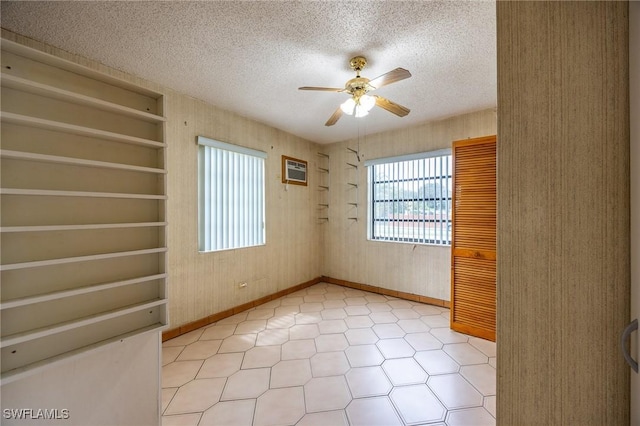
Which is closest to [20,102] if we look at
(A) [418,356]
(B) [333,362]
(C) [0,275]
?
(C) [0,275]

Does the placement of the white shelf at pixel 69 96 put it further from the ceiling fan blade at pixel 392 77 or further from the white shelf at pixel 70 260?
the ceiling fan blade at pixel 392 77

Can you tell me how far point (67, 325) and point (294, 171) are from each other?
10.6 ft

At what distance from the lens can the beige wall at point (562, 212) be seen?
0.71 m

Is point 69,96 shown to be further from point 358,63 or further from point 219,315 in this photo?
point 219,315

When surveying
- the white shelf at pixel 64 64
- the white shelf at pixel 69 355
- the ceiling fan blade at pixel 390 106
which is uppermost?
the ceiling fan blade at pixel 390 106

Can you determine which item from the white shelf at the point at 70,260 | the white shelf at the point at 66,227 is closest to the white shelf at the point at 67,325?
the white shelf at the point at 70,260

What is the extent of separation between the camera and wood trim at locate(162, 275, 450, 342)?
2.58 meters

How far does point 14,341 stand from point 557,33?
2005 millimetres

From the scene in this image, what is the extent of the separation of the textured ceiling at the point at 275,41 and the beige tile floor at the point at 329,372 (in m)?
2.48

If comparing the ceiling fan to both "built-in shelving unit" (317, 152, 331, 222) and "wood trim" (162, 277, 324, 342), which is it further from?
"wood trim" (162, 277, 324, 342)

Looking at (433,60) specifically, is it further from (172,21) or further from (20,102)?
(20,102)

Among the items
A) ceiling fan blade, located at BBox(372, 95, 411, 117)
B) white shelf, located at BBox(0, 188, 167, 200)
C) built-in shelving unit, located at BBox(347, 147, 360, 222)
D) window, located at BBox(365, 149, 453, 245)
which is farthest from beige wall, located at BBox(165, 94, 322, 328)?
ceiling fan blade, located at BBox(372, 95, 411, 117)

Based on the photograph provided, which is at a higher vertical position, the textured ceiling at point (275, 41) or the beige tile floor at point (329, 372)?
the textured ceiling at point (275, 41)

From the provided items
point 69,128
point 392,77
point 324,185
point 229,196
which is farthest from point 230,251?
point 392,77
